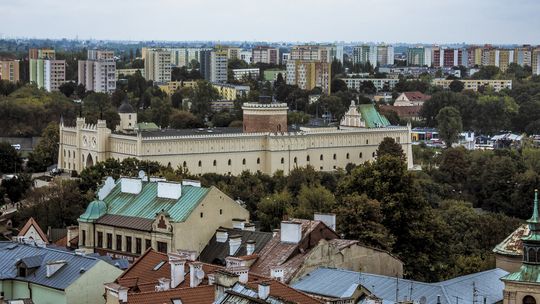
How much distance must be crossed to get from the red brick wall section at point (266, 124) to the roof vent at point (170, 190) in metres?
65.1

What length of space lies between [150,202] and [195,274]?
13.1 m

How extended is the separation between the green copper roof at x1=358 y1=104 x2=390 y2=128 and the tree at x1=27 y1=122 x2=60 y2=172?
26.9 meters

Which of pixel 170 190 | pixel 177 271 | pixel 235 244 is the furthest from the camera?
pixel 170 190

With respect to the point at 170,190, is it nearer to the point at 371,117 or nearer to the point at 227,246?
the point at 227,246

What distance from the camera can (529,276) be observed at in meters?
33.1

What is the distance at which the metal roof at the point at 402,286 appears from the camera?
117 ft

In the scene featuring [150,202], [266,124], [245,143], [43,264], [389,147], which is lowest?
[389,147]

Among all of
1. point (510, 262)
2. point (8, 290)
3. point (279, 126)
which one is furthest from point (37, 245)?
point (279, 126)

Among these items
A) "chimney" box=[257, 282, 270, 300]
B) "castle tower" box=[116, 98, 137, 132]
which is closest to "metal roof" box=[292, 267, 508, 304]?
"chimney" box=[257, 282, 270, 300]

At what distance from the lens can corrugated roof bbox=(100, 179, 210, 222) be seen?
4584cm

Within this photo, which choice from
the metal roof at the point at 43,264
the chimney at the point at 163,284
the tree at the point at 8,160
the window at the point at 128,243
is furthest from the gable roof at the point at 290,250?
the tree at the point at 8,160

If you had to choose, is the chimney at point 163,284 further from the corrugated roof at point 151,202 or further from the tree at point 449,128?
the tree at point 449,128

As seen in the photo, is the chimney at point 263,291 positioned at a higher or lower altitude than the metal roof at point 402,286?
higher

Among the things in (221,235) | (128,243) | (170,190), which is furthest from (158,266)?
(170,190)
